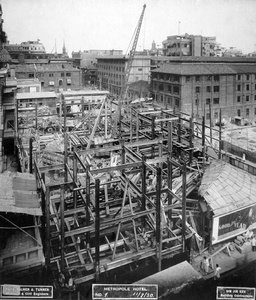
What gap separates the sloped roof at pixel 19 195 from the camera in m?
12.0

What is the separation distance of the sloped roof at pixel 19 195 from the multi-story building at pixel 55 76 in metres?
45.1

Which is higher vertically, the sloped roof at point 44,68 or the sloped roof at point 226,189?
the sloped roof at point 44,68

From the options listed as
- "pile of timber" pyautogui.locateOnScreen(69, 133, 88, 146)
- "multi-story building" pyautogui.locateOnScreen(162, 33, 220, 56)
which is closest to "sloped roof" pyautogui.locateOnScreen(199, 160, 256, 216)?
"pile of timber" pyautogui.locateOnScreen(69, 133, 88, 146)

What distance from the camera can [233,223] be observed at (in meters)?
17.5

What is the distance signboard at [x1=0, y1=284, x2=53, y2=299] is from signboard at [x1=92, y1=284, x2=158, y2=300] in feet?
5.83

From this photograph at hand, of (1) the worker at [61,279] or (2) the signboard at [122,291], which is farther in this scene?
(1) the worker at [61,279]

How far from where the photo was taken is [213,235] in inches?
663

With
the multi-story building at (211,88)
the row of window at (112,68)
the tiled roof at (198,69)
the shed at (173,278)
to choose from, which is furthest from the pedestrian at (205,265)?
the row of window at (112,68)

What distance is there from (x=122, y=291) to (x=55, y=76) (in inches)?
2117

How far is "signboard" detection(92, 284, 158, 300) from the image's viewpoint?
11750 mm

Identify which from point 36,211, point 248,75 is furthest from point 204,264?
point 248,75

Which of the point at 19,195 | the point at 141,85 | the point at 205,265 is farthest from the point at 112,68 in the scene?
the point at 19,195

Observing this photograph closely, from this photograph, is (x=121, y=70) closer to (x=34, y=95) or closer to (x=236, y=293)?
(x=34, y=95)

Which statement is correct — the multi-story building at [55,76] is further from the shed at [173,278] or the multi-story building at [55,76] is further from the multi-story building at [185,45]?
the shed at [173,278]
